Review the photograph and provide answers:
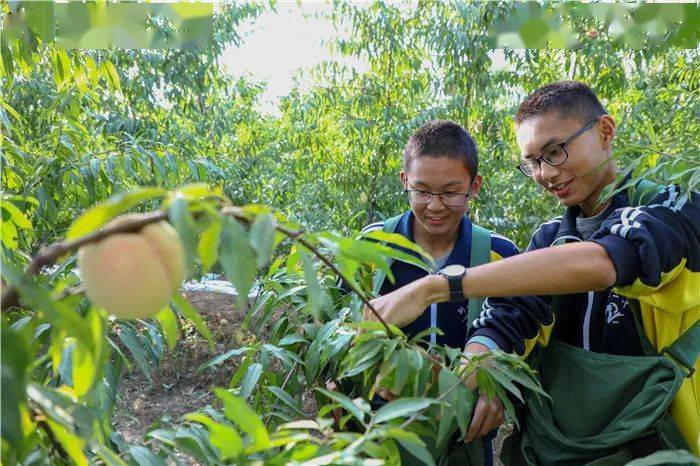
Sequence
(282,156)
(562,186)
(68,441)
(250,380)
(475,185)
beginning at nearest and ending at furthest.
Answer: (68,441) → (250,380) → (562,186) → (475,185) → (282,156)

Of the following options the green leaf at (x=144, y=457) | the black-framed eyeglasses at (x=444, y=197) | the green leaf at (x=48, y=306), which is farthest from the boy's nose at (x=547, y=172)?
the green leaf at (x=48, y=306)

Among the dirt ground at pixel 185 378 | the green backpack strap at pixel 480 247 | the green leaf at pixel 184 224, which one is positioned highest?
the green leaf at pixel 184 224

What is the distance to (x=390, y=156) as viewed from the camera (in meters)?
4.19

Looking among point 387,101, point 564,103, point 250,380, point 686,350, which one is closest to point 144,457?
point 250,380

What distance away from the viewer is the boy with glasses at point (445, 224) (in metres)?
1.54

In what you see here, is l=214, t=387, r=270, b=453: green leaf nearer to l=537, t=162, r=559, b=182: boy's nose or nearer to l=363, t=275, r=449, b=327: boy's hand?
l=363, t=275, r=449, b=327: boy's hand

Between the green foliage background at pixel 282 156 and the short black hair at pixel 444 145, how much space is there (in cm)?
42

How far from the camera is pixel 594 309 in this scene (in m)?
1.24

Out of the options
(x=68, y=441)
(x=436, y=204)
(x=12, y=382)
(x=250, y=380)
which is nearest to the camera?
(x=12, y=382)

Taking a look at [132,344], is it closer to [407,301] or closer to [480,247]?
[407,301]

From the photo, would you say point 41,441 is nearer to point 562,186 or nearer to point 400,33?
point 562,186

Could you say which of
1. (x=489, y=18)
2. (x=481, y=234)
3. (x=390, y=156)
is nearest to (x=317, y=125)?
(x=390, y=156)

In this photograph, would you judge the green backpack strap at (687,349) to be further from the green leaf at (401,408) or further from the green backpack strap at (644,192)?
the green leaf at (401,408)

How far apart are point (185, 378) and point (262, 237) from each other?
3.98 metres
